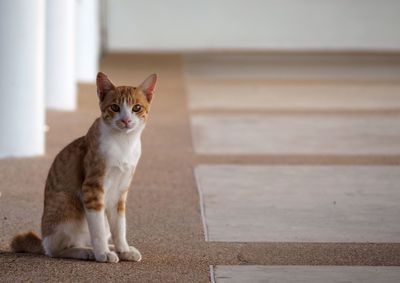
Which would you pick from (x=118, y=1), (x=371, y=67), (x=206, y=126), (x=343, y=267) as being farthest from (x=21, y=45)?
(x=118, y=1)

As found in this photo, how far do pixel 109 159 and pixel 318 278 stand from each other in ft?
4.70

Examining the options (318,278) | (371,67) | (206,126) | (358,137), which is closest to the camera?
(318,278)

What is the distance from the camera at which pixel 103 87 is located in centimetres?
654

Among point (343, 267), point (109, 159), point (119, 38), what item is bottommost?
point (119, 38)

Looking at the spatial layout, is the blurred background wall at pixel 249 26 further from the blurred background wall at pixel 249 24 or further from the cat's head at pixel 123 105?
the cat's head at pixel 123 105

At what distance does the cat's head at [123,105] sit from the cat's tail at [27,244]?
3.35 ft

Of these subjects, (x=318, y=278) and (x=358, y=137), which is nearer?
(x=318, y=278)

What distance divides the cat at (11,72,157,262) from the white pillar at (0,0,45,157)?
4.23 meters

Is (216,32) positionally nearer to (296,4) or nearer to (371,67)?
(296,4)

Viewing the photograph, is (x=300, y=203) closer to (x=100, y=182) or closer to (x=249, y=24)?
(x=100, y=182)

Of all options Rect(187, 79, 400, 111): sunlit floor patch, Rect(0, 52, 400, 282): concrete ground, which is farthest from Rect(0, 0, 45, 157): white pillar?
Rect(187, 79, 400, 111): sunlit floor patch

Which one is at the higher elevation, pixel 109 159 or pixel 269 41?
pixel 109 159

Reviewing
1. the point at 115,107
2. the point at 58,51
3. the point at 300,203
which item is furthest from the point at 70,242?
the point at 58,51

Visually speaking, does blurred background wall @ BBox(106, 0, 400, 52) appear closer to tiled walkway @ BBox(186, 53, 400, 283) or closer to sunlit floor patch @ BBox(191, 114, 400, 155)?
tiled walkway @ BBox(186, 53, 400, 283)
